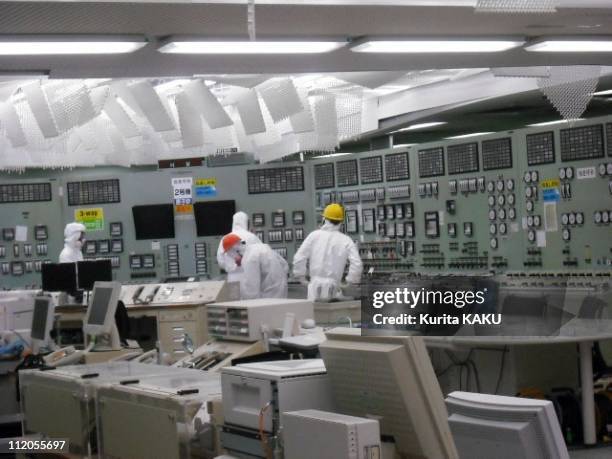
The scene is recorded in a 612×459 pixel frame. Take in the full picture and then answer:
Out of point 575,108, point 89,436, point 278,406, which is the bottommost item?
point 89,436

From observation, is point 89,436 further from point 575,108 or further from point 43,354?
point 575,108

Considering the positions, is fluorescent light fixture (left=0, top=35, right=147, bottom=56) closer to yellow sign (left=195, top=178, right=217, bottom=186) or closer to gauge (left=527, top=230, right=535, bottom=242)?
gauge (left=527, top=230, right=535, bottom=242)

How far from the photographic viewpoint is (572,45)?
18.3 feet

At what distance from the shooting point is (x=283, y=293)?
9.18m

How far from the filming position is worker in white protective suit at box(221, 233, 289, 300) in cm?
893

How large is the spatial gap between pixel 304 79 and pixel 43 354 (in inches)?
127

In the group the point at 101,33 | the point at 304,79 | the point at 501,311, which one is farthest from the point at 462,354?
the point at 304,79

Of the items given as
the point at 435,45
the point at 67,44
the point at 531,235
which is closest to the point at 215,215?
the point at 531,235

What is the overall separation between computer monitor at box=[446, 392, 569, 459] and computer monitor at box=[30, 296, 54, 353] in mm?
4630

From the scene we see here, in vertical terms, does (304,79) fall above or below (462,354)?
above

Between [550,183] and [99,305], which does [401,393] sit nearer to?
[99,305]

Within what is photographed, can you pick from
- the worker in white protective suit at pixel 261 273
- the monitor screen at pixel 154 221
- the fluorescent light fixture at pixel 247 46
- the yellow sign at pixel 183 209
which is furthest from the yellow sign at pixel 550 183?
the monitor screen at pixel 154 221

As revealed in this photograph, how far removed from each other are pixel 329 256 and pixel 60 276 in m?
2.62

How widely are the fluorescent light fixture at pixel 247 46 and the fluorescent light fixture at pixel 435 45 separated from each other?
184mm
